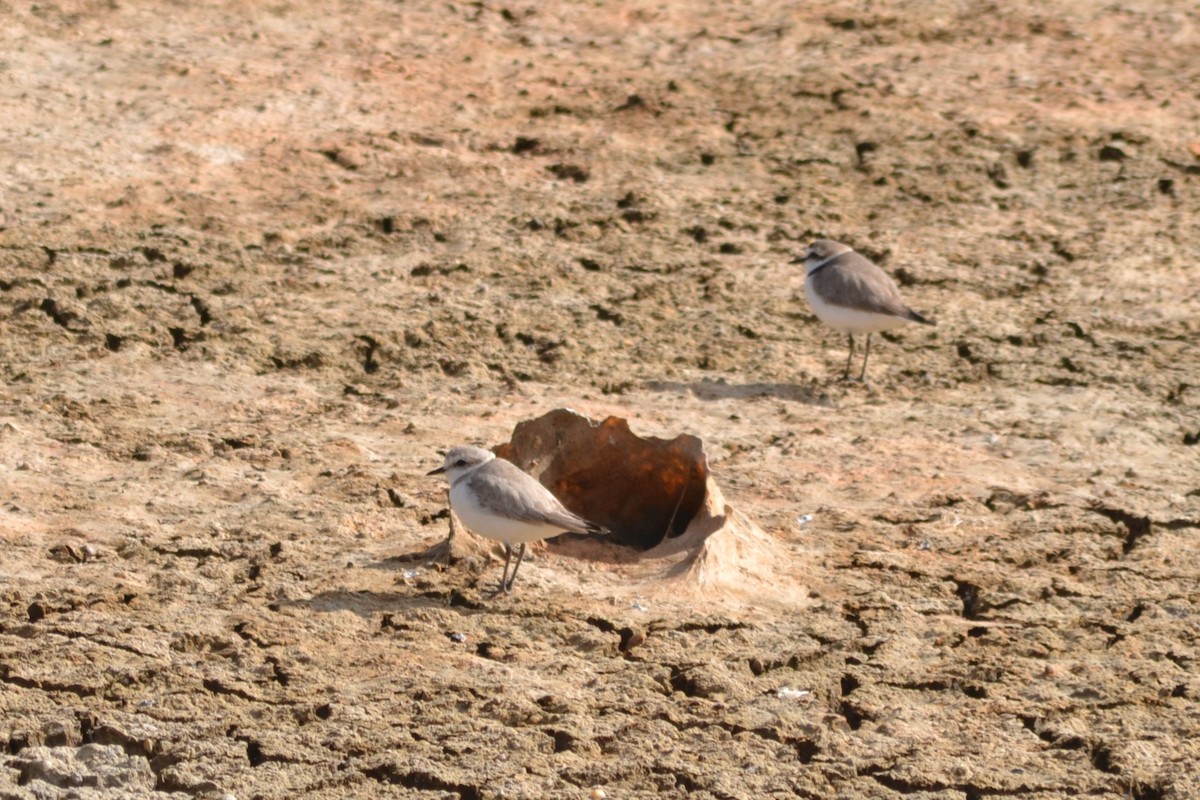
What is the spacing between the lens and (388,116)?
1047 centimetres

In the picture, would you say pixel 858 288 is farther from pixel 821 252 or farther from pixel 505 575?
pixel 505 575

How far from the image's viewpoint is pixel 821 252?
882 cm

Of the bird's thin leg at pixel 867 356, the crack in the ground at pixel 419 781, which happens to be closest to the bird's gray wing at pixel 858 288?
the bird's thin leg at pixel 867 356

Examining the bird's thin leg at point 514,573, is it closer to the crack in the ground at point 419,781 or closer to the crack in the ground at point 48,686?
the crack in the ground at point 419,781

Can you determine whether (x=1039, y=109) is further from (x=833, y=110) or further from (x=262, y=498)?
(x=262, y=498)

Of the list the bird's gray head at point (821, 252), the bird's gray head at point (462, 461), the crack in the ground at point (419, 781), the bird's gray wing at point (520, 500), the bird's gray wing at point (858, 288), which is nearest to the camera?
the crack in the ground at point (419, 781)

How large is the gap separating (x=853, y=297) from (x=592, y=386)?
4.65 ft

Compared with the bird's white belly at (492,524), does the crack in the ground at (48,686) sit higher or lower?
lower

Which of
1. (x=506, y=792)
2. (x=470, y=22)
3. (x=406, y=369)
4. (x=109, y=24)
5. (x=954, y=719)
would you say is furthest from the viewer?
(x=470, y=22)

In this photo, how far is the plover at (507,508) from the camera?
589cm

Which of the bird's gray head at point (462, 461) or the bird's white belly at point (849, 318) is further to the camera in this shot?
the bird's white belly at point (849, 318)

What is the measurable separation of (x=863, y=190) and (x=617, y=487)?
4.16 meters

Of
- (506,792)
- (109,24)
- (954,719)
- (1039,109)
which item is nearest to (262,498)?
(506,792)

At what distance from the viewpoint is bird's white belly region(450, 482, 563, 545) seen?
5.91 meters
